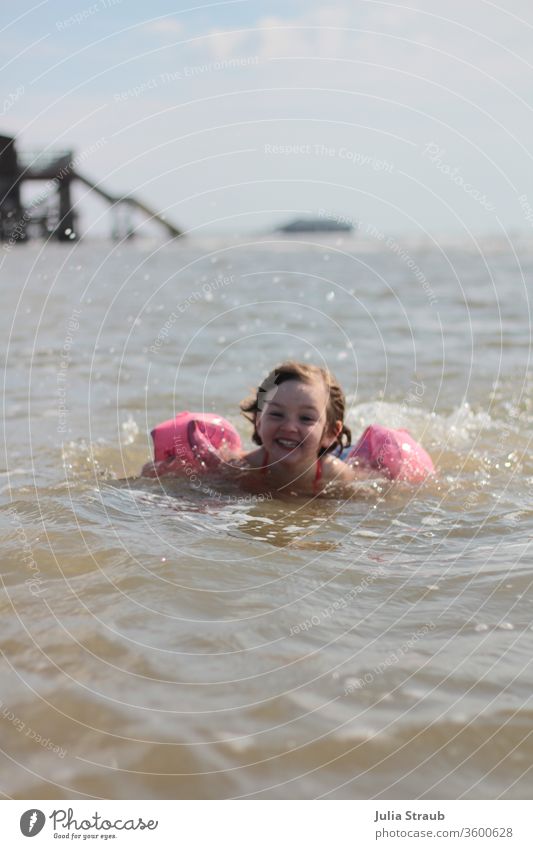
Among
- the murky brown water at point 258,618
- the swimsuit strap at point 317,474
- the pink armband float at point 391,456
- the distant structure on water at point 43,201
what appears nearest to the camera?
the murky brown water at point 258,618

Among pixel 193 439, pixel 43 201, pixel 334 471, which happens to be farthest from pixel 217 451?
pixel 43 201

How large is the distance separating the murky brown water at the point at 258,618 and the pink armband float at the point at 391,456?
0.44ft

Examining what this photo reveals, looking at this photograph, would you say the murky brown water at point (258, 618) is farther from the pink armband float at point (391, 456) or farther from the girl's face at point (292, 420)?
the girl's face at point (292, 420)

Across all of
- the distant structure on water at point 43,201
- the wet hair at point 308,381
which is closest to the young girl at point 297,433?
the wet hair at point 308,381

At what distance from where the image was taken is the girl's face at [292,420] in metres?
6.00

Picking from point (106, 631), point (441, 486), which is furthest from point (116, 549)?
point (441, 486)

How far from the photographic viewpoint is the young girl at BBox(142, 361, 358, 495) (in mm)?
6020

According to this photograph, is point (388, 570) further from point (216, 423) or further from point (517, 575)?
point (216, 423)

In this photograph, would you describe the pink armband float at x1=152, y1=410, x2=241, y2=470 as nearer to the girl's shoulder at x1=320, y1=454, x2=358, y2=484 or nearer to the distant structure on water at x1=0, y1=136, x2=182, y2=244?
the girl's shoulder at x1=320, y1=454, x2=358, y2=484

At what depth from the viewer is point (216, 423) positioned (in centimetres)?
682

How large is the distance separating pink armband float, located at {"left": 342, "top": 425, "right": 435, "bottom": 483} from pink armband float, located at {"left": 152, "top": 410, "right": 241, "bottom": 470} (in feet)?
3.03

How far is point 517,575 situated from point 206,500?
2.26 m

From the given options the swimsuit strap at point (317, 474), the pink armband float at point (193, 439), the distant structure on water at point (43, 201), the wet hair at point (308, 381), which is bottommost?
the swimsuit strap at point (317, 474)

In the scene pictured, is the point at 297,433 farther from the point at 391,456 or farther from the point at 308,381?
the point at 391,456
